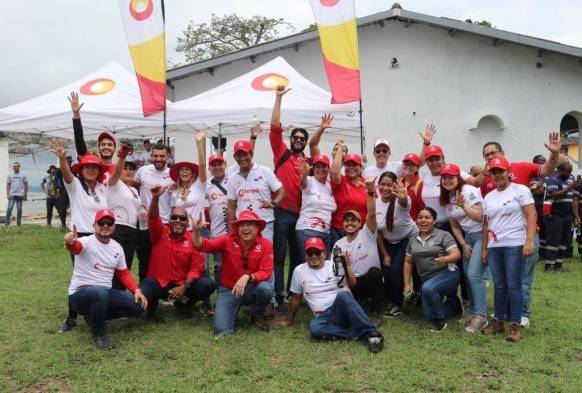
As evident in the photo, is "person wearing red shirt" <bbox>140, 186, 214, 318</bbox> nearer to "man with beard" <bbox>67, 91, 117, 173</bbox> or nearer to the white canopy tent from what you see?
"man with beard" <bbox>67, 91, 117, 173</bbox>

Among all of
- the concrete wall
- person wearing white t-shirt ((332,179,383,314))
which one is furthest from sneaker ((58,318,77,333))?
the concrete wall

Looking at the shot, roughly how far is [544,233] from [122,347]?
266 inches

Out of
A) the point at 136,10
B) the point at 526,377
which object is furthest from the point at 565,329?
the point at 136,10

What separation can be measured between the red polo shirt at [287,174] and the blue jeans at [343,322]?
1216 millimetres

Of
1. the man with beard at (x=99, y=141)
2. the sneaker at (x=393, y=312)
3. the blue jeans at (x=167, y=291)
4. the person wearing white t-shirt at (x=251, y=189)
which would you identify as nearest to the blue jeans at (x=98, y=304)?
the blue jeans at (x=167, y=291)

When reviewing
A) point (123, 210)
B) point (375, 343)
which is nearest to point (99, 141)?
point (123, 210)

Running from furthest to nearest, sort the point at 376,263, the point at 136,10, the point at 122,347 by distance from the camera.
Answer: the point at 136,10
the point at 376,263
the point at 122,347

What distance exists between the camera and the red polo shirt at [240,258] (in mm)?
5012

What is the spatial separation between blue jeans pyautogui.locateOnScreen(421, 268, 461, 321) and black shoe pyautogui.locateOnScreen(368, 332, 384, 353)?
70cm

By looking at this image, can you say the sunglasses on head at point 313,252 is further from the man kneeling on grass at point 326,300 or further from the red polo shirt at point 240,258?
the red polo shirt at point 240,258

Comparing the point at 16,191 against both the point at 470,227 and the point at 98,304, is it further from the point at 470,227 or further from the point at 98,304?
the point at 470,227

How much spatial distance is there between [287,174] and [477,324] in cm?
234

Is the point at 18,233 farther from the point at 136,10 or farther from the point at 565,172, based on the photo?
the point at 565,172

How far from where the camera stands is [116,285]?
512cm
